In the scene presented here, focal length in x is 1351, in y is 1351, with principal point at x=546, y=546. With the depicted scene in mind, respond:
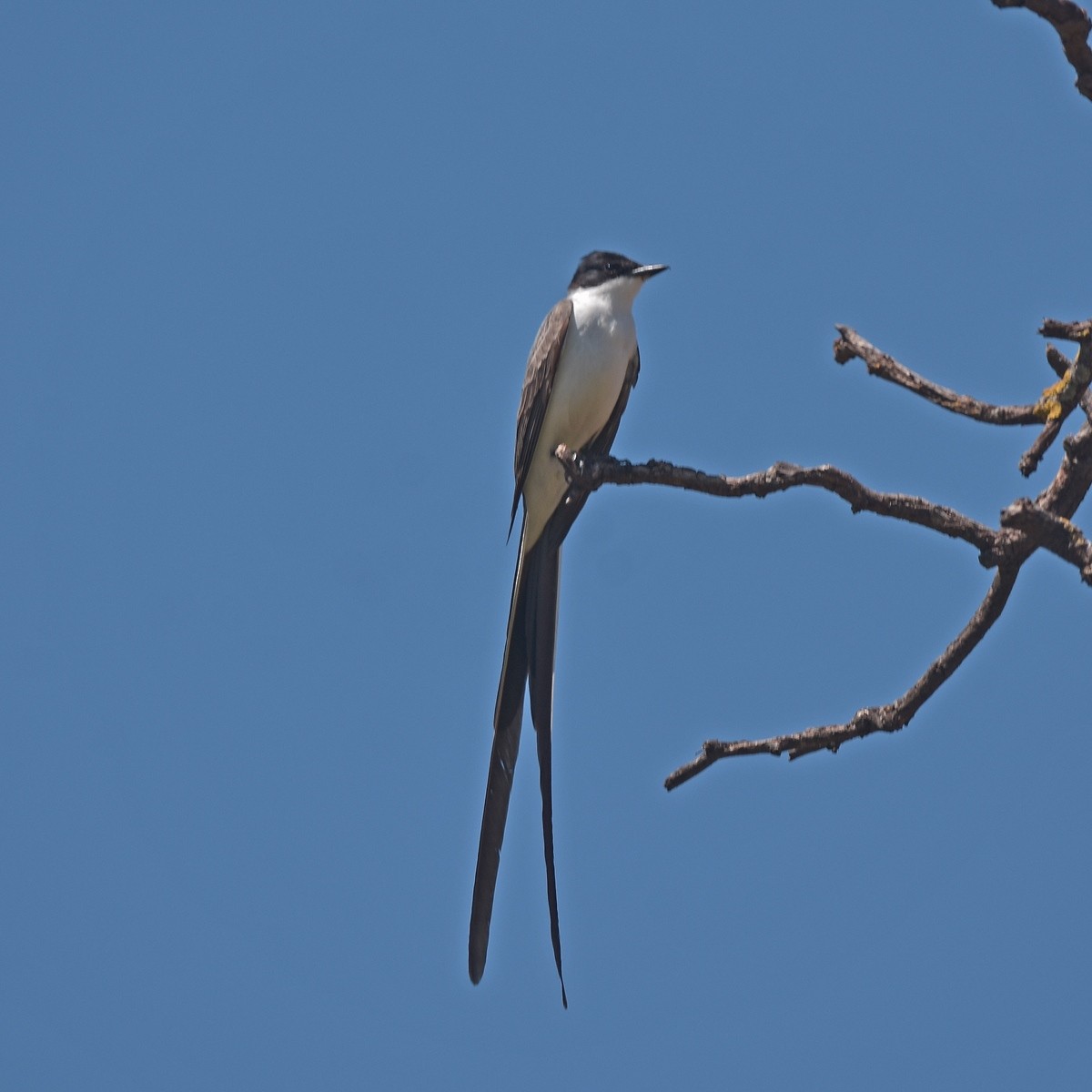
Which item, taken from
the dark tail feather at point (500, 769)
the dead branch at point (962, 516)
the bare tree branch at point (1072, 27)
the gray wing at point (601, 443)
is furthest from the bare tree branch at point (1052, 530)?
the gray wing at point (601, 443)

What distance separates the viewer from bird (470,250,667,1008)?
4410 mm

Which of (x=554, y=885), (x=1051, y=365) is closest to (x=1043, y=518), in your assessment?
(x=1051, y=365)

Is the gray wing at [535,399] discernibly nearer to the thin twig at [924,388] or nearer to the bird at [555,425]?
the bird at [555,425]

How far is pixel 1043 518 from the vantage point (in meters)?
2.50

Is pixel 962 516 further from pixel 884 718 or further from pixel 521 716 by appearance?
pixel 521 716

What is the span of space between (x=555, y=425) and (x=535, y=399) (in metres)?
0.13

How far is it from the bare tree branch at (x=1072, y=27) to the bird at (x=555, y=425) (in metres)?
2.40

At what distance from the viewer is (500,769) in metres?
4.05

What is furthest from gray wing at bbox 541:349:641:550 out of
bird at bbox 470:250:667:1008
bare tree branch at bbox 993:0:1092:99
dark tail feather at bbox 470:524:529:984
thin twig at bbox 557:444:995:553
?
bare tree branch at bbox 993:0:1092:99

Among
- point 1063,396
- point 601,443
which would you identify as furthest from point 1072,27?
point 601,443

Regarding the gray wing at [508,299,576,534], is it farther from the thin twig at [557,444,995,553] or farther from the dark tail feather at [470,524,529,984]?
the thin twig at [557,444,995,553]

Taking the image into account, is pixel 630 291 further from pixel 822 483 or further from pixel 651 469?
pixel 822 483

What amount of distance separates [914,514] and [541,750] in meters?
1.59

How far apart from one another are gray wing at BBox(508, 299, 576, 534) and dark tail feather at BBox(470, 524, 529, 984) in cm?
52
